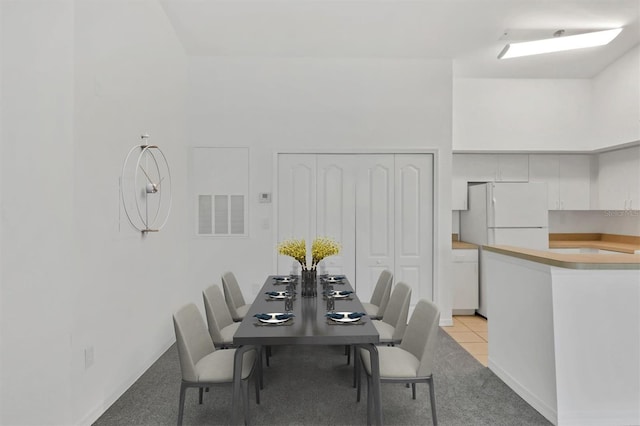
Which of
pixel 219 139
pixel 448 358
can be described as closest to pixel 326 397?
pixel 448 358

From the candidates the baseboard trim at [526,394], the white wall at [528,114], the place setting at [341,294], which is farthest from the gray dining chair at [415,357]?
the white wall at [528,114]

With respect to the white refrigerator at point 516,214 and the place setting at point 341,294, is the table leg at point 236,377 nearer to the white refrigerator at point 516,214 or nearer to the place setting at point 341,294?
→ the place setting at point 341,294

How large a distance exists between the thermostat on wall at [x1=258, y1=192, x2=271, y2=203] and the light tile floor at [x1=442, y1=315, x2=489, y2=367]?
2.59 meters

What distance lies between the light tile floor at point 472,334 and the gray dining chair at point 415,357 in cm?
138

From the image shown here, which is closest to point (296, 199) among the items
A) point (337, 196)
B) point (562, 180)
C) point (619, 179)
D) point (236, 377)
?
point (337, 196)

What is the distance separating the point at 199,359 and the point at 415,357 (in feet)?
4.44

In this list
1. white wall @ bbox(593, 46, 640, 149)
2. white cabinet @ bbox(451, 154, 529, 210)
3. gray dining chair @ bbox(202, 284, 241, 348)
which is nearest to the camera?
gray dining chair @ bbox(202, 284, 241, 348)

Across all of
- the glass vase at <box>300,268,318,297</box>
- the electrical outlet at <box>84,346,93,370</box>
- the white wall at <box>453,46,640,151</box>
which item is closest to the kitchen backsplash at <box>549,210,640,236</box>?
the white wall at <box>453,46,640,151</box>

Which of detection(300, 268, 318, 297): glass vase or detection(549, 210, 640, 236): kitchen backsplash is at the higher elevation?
detection(549, 210, 640, 236): kitchen backsplash

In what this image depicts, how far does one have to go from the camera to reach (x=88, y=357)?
96.7 inches

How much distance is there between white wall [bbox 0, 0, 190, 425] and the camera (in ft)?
6.39

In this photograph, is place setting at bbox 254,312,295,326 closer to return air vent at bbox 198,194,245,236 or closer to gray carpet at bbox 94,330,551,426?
gray carpet at bbox 94,330,551,426

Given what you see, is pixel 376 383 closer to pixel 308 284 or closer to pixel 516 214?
pixel 308 284

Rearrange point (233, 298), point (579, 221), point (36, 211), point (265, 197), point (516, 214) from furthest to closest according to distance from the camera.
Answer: point (579, 221) → point (516, 214) → point (265, 197) → point (233, 298) → point (36, 211)
